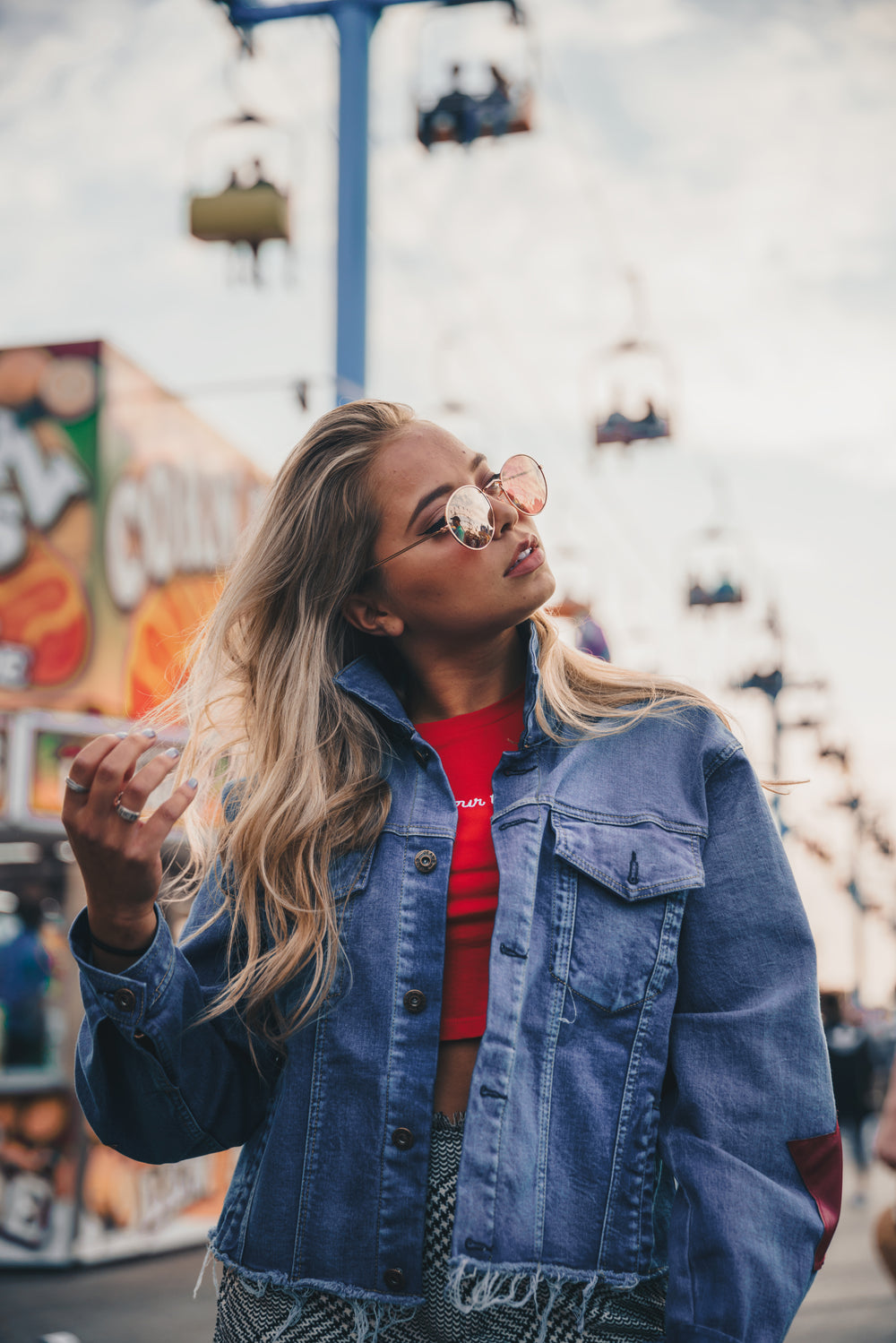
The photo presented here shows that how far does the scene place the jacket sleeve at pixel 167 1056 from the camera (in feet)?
5.99

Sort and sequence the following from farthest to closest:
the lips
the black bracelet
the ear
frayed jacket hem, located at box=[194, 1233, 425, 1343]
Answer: the ear < the lips < the black bracelet < frayed jacket hem, located at box=[194, 1233, 425, 1343]

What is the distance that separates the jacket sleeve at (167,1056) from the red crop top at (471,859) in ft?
1.29

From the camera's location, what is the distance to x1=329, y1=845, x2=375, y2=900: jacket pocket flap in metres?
1.95

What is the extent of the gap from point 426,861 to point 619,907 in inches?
12.8

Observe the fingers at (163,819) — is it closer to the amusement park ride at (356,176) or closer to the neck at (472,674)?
the neck at (472,674)

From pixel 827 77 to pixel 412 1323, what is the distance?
10326 millimetres

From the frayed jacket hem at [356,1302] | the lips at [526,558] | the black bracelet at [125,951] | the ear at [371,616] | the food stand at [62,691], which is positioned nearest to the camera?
the frayed jacket hem at [356,1302]

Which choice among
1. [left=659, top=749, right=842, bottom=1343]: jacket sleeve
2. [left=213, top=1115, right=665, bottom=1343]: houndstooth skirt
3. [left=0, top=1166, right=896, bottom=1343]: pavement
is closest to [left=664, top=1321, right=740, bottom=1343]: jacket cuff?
[left=659, top=749, right=842, bottom=1343]: jacket sleeve

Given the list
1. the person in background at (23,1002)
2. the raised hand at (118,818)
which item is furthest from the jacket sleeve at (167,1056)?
the person in background at (23,1002)

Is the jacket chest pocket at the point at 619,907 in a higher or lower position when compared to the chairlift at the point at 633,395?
lower

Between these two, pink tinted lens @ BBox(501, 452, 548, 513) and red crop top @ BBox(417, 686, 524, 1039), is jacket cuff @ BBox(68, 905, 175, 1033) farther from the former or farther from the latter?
pink tinted lens @ BBox(501, 452, 548, 513)

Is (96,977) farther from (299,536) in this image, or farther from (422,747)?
(299,536)

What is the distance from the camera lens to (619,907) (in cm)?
177

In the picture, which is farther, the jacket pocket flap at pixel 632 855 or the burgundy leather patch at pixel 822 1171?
the jacket pocket flap at pixel 632 855
